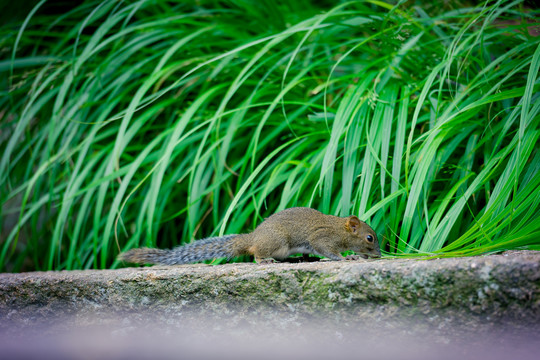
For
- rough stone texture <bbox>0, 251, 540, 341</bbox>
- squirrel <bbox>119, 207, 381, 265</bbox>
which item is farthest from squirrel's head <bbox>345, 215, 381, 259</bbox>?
rough stone texture <bbox>0, 251, 540, 341</bbox>

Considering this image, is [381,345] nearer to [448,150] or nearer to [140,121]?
[448,150]

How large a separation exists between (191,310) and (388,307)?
63cm

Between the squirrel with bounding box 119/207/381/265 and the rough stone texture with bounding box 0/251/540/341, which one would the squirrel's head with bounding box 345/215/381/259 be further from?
the rough stone texture with bounding box 0/251/540/341

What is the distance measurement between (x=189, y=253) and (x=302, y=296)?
739mm

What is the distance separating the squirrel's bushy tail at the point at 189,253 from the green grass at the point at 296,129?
82 millimetres

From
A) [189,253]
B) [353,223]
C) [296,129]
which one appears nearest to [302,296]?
[353,223]

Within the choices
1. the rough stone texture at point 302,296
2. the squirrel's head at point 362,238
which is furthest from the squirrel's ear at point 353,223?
the rough stone texture at point 302,296

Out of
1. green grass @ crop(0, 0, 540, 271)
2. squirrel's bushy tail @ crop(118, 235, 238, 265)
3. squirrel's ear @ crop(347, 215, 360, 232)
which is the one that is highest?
green grass @ crop(0, 0, 540, 271)

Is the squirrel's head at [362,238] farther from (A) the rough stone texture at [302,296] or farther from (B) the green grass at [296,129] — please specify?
(A) the rough stone texture at [302,296]

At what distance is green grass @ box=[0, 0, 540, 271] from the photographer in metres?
2.04

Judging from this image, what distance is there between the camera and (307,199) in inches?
97.2

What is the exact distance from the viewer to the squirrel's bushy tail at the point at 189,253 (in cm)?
216

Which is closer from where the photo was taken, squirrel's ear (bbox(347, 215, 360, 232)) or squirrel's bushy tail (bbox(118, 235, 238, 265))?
squirrel's ear (bbox(347, 215, 360, 232))

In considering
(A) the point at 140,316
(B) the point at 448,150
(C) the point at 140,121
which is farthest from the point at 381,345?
(C) the point at 140,121
